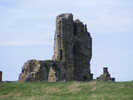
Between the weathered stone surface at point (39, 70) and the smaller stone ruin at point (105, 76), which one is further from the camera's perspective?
the smaller stone ruin at point (105, 76)

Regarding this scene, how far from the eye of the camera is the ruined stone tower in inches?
2677

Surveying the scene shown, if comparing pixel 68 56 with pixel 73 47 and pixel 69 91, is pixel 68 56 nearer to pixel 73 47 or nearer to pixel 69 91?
pixel 73 47

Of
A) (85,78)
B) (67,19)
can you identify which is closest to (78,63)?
(85,78)

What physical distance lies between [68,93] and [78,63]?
1345 inches

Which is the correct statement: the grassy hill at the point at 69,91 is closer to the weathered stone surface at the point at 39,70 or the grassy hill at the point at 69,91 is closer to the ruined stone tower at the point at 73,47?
the weathered stone surface at the point at 39,70

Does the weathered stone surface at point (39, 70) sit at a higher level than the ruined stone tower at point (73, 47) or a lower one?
lower

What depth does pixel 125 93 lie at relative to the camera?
110ft

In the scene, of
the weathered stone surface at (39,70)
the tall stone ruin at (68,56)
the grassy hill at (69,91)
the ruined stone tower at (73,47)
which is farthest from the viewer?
the ruined stone tower at (73,47)

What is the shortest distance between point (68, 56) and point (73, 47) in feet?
8.82

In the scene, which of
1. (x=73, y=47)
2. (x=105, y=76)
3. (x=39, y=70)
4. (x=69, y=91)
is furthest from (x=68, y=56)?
(x=69, y=91)

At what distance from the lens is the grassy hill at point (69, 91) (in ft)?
106

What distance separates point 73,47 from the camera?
7044 centimetres

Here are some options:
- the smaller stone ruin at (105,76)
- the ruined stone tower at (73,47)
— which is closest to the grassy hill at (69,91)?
the ruined stone tower at (73,47)

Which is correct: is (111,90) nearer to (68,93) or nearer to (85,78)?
(68,93)
